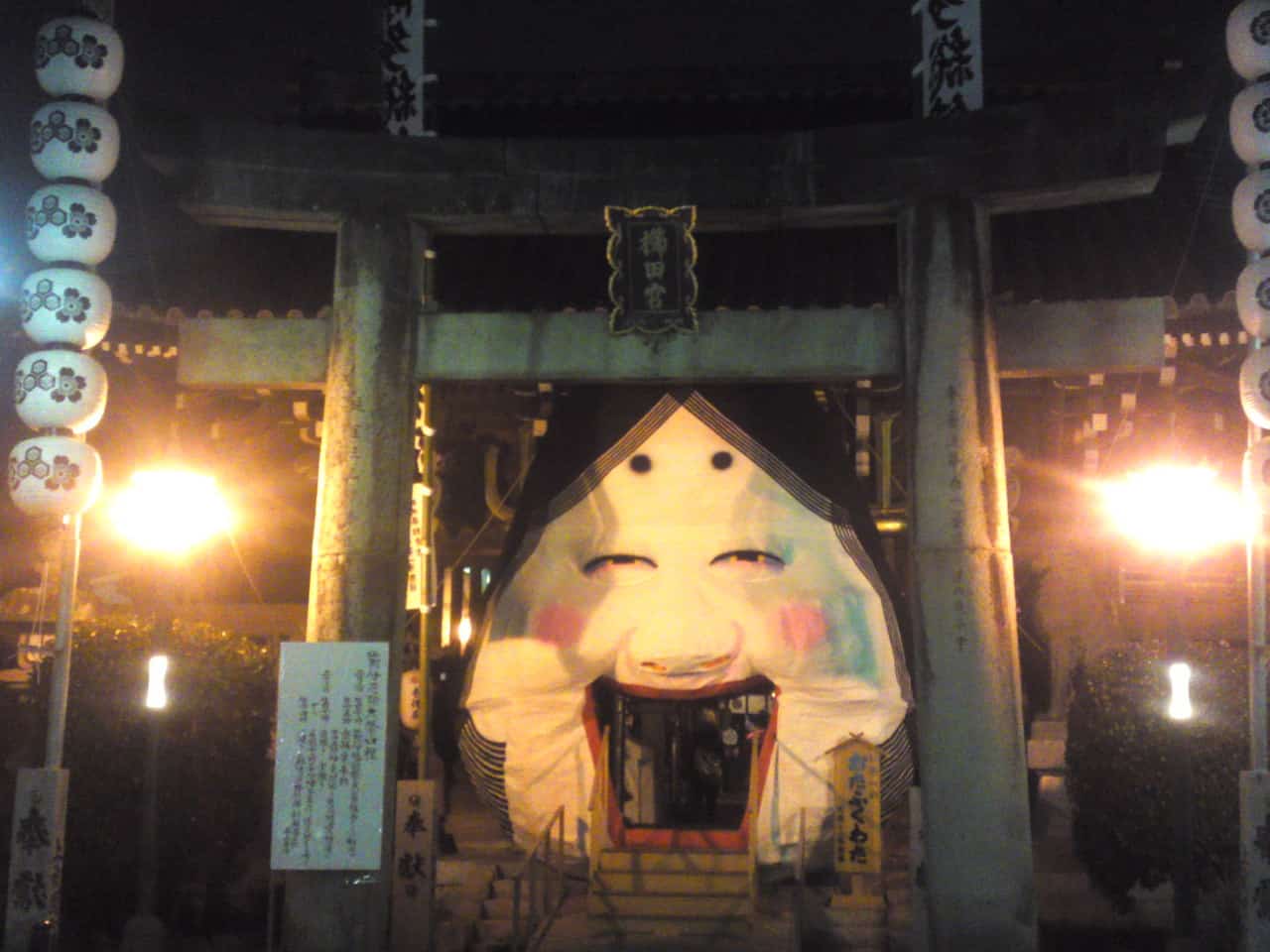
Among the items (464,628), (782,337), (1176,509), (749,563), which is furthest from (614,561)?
(1176,509)

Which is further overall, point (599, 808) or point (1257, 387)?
point (599, 808)

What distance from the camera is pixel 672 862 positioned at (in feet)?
37.6

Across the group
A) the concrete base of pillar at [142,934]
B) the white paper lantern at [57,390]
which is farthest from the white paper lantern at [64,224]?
the concrete base of pillar at [142,934]

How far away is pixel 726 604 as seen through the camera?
1119cm

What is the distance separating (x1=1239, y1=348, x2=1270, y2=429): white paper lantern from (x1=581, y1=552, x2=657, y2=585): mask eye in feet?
16.3

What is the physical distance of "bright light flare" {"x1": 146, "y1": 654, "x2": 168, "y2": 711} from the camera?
1055 cm

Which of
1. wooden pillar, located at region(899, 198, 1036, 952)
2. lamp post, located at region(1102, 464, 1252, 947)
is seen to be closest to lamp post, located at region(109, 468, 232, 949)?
wooden pillar, located at region(899, 198, 1036, 952)

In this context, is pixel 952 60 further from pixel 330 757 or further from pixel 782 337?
pixel 330 757

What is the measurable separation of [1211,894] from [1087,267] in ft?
18.6

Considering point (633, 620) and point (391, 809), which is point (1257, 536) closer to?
point (633, 620)

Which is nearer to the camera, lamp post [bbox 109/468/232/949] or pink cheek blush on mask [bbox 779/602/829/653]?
pink cheek blush on mask [bbox 779/602/829/653]

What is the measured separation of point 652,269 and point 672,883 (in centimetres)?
547

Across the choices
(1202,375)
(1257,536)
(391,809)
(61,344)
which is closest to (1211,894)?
(1257,536)

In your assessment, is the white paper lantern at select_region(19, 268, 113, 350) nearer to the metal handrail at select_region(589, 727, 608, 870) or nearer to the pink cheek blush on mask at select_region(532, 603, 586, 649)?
the pink cheek blush on mask at select_region(532, 603, 586, 649)
